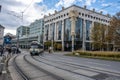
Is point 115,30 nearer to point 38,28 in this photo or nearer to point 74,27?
point 74,27

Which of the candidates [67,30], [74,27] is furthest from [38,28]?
[74,27]

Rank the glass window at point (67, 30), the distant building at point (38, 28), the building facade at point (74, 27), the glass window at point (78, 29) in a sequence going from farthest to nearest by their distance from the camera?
the distant building at point (38, 28)
the glass window at point (67, 30)
the glass window at point (78, 29)
the building facade at point (74, 27)

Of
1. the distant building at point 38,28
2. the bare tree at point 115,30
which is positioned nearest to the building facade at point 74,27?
the bare tree at point 115,30

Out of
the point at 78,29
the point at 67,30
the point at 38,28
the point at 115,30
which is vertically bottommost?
the point at 115,30

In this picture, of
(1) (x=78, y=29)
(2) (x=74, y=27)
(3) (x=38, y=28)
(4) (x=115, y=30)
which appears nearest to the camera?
(4) (x=115, y=30)

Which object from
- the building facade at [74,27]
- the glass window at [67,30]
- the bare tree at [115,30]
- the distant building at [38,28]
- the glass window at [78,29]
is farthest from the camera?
the distant building at [38,28]

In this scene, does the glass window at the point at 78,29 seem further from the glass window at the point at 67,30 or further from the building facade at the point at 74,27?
the glass window at the point at 67,30

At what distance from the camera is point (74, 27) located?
76125mm

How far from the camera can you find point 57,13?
90.1 meters

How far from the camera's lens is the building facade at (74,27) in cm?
7700

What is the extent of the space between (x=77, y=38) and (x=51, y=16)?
26.6 metres

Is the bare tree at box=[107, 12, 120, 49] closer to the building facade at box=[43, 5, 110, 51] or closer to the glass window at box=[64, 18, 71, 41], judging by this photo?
the building facade at box=[43, 5, 110, 51]

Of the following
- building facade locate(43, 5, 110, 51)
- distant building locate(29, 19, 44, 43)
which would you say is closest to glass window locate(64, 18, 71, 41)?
building facade locate(43, 5, 110, 51)

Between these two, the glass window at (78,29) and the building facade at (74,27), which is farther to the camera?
the glass window at (78,29)
